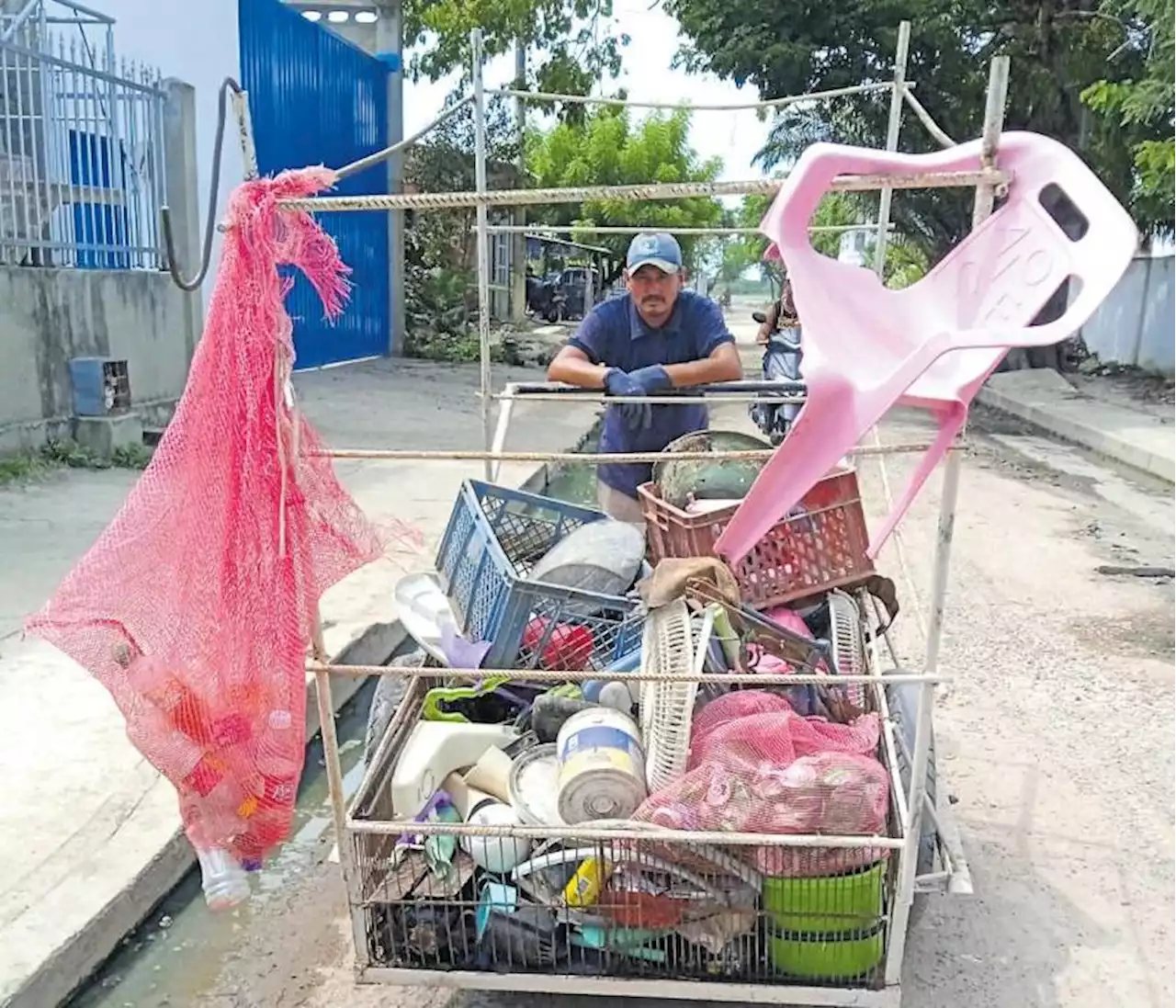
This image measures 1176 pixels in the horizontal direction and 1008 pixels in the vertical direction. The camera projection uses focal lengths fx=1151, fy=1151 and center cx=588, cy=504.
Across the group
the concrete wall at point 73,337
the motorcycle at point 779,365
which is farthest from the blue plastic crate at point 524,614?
the concrete wall at point 73,337

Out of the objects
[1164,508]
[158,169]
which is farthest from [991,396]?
[158,169]

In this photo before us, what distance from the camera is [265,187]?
2.05 metres

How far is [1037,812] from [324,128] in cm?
1284

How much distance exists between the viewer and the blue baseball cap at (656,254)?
3854 mm

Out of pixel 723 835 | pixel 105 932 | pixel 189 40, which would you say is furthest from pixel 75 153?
pixel 723 835

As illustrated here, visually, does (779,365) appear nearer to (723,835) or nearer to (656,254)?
(656,254)

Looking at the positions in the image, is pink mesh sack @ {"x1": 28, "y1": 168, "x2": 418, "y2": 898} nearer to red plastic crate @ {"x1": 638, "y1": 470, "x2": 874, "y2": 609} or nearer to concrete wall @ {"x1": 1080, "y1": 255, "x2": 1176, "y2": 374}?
red plastic crate @ {"x1": 638, "y1": 470, "x2": 874, "y2": 609}

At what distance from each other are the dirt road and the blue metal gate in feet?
23.9

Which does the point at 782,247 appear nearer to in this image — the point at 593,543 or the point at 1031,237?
the point at 1031,237

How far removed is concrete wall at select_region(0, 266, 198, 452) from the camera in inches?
282

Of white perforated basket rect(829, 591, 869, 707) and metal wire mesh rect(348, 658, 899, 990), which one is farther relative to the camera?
white perforated basket rect(829, 591, 869, 707)

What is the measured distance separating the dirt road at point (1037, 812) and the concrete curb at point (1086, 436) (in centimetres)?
359

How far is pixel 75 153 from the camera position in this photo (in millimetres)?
7816

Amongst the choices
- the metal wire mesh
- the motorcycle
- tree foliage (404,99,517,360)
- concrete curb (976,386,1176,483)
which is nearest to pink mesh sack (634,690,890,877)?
the metal wire mesh
